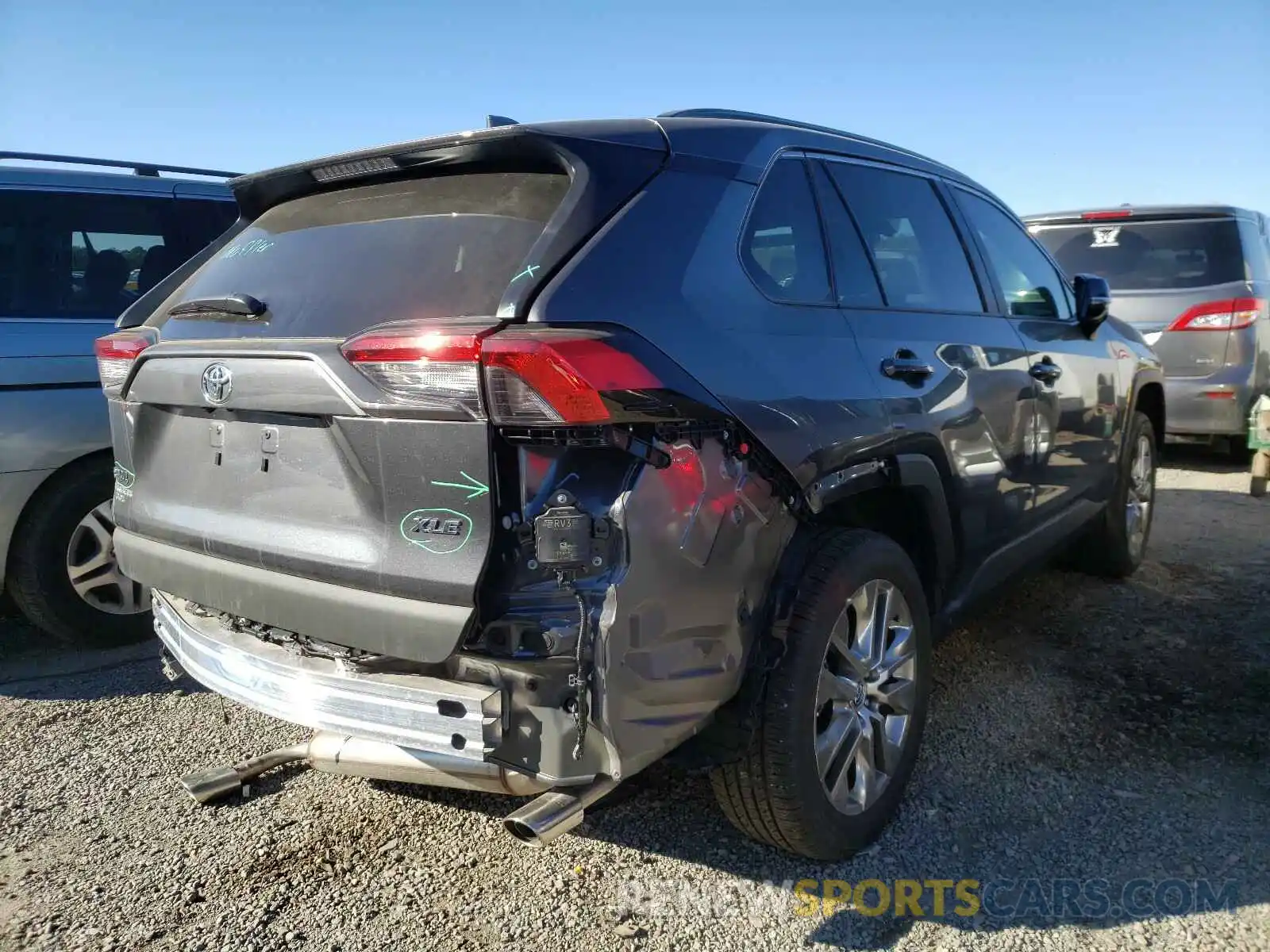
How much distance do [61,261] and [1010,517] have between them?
4.12m

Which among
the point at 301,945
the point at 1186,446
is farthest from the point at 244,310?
the point at 1186,446

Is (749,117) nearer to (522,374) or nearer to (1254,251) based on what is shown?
(522,374)


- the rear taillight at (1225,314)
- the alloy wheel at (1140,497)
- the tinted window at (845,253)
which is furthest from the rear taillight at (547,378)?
the rear taillight at (1225,314)

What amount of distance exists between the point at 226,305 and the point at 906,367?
6.12 ft

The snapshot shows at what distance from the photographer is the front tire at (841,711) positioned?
7.60 feet

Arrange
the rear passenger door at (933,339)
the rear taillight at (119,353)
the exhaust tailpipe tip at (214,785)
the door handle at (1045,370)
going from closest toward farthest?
the rear taillight at (119,353), the rear passenger door at (933,339), the exhaust tailpipe tip at (214,785), the door handle at (1045,370)

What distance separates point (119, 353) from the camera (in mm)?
2754

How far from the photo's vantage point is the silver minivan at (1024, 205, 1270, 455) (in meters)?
7.31

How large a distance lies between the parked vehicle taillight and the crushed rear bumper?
584 mm

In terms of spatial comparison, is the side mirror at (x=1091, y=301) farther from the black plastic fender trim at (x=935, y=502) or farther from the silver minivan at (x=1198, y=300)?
the silver minivan at (x=1198, y=300)

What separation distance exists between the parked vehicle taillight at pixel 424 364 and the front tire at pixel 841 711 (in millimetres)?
994

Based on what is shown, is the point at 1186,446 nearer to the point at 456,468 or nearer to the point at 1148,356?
the point at 1148,356

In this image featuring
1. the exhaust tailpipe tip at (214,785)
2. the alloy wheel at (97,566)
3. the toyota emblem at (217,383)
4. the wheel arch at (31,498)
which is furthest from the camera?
the alloy wheel at (97,566)

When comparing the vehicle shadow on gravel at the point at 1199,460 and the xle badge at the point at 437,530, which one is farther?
the vehicle shadow on gravel at the point at 1199,460
